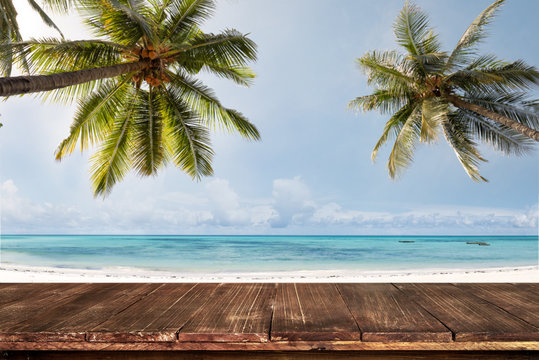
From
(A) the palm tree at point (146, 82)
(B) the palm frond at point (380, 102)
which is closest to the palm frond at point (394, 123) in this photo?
(B) the palm frond at point (380, 102)

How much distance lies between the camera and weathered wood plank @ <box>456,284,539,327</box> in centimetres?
163

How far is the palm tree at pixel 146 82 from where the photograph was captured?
5785 mm

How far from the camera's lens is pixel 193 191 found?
62.9 m

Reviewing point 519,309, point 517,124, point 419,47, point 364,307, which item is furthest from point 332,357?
point 419,47

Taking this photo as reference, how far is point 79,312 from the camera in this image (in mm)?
1660

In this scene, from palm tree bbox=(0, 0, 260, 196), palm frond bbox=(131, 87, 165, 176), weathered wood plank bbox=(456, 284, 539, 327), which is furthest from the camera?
palm frond bbox=(131, 87, 165, 176)

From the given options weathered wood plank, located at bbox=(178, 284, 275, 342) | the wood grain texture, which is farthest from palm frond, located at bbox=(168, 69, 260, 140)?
weathered wood plank, located at bbox=(178, 284, 275, 342)

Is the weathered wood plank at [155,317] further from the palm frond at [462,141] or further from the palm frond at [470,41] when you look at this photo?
the palm frond at [462,141]

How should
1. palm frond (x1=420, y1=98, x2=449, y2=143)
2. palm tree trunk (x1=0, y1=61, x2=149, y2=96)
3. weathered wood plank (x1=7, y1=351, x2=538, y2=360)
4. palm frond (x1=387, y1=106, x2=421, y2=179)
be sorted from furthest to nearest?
palm frond (x1=387, y1=106, x2=421, y2=179) < palm frond (x1=420, y1=98, x2=449, y2=143) < palm tree trunk (x1=0, y1=61, x2=149, y2=96) < weathered wood plank (x1=7, y1=351, x2=538, y2=360)

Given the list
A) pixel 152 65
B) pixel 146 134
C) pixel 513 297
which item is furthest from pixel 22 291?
pixel 146 134

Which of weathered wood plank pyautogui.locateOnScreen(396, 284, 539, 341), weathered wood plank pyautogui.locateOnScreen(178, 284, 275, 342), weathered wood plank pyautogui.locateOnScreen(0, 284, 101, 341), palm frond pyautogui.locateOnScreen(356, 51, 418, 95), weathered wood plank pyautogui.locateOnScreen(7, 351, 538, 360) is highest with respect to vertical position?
palm frond pyautogui.locateOnScreen(356, 51, 418, 95)

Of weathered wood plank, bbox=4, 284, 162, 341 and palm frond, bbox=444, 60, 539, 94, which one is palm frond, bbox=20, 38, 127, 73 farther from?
palm frond, bbox=444, 60, 539, 94

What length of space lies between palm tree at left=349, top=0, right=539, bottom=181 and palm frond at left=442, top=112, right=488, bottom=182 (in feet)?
0.09

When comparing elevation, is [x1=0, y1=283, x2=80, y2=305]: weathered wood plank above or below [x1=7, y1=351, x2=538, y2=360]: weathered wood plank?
above
